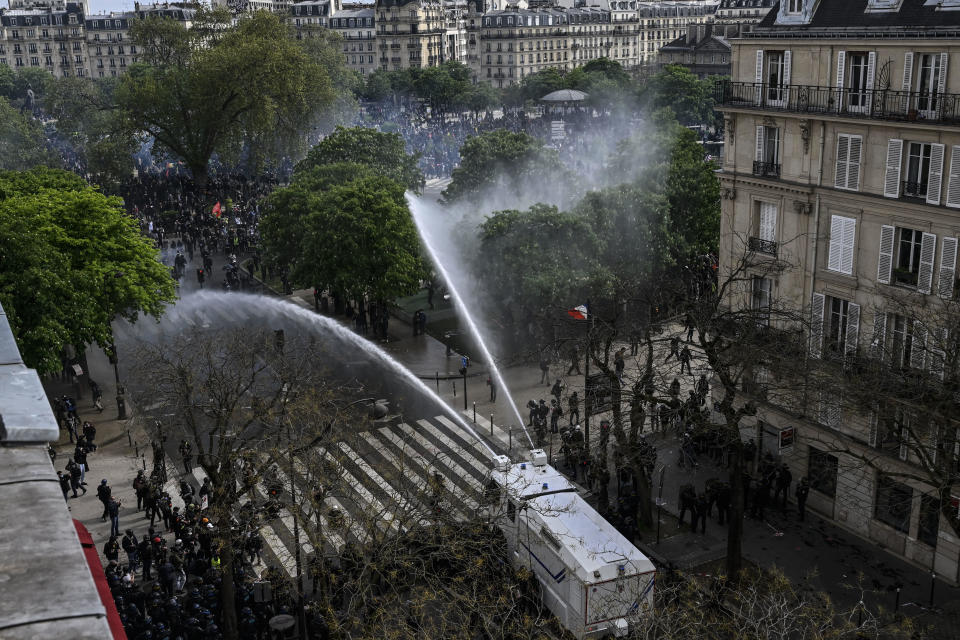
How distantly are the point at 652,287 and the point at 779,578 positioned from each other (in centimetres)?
2643

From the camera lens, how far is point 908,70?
30.2 meters

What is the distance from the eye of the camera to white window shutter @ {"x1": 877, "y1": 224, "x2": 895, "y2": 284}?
31.6 metres

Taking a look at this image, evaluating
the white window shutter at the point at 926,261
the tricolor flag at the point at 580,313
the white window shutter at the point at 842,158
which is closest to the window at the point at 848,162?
the white window shutter at the point at 842,158

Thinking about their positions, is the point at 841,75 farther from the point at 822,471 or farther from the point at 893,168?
the point at 822,471

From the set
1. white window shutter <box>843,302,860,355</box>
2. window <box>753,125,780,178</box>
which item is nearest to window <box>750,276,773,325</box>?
white window shutter <box>843,302,860,355</box>

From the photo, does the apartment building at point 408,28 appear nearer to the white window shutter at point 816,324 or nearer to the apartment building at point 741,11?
the apartment building at point 741,11

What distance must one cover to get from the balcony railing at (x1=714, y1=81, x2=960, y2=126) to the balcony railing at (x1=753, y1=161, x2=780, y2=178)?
1929mm

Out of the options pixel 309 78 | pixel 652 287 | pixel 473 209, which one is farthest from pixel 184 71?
pixel 652 287

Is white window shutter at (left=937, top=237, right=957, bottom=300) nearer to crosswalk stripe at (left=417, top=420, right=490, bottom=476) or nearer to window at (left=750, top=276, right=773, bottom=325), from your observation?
window at (left=750, top=276, right=773, bottom=325)

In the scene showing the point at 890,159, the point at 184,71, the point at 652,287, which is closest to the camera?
the point at 890,159

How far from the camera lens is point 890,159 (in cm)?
3109

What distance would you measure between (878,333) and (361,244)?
31231 millimetres

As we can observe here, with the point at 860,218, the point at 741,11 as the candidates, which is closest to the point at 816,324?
the point at 860,218

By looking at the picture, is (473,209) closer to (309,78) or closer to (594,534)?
(309,78)
